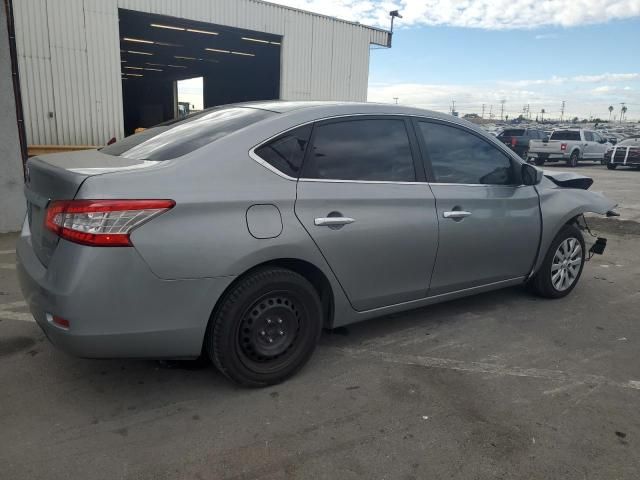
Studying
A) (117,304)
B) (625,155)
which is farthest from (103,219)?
(625,155)

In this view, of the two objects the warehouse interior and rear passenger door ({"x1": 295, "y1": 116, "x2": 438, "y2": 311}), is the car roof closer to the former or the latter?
rear passenger door ({"x1": 295, "y1": 116, "x2": 438, "y2": 311})

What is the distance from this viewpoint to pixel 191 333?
2727mm

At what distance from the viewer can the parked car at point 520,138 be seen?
947 inches

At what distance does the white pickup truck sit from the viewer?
73.3 ft

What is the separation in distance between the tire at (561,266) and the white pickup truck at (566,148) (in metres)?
19.4

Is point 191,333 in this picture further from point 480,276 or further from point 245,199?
point 480,276

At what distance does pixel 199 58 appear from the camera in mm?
20984

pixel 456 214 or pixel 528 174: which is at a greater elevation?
pixel 528 174

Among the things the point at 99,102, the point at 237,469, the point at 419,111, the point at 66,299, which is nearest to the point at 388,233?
the point at 419,111

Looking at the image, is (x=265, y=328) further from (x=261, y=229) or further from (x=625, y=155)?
(x=625, y=155)

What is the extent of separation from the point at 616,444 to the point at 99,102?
8.59 m

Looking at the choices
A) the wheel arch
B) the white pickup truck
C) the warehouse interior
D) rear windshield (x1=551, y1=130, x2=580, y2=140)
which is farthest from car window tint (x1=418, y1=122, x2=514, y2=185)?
rear windshield (x1=551, y1=130, x2=580, y2=140)

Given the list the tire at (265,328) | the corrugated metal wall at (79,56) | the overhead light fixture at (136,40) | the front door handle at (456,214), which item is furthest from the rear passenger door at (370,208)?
the overhead light fixture at (136,40)

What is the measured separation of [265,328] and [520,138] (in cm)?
2406
